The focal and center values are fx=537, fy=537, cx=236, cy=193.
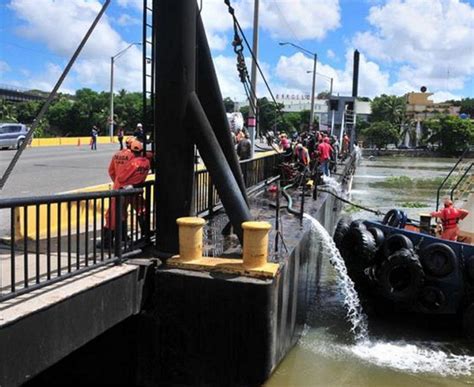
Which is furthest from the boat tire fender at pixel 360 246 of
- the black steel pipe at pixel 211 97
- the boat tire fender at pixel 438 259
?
the black steel pipe at pixel 211 97

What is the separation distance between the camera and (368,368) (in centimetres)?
738

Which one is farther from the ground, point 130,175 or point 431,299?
point 130,175

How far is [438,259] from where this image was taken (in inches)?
336

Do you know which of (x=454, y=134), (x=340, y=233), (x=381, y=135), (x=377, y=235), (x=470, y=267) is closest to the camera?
(x=470, y=267)

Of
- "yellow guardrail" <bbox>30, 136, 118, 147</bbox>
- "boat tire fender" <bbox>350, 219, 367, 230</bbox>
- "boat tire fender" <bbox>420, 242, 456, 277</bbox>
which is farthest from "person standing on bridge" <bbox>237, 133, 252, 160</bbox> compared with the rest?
"yellow guardrail" <bbox>30, 136, 118, 147</bbox>

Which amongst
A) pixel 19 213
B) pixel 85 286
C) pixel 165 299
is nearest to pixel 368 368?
pixel 165 299

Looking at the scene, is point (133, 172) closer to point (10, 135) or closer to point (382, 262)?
point (382, 262)

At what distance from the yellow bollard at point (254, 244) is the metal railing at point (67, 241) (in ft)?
4.68

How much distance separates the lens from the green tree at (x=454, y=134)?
95.3 meters

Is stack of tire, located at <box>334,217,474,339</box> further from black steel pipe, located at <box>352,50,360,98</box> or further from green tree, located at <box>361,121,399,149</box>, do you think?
green tree, located at <box>361,121,399,149</box>

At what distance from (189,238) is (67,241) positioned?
148 centimetres

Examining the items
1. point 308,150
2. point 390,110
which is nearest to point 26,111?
point 308,150

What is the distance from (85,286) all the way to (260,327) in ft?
6.07

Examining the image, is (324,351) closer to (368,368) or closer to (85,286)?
(368,368)
